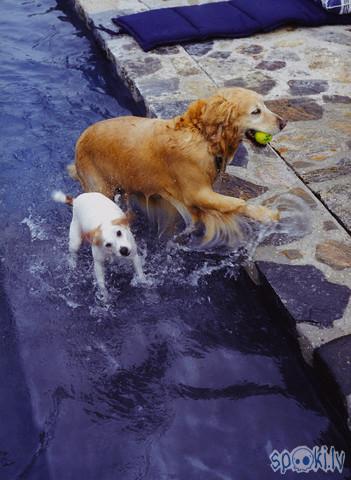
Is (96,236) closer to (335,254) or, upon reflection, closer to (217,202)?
(217,202)

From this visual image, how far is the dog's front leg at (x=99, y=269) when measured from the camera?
389 centimetres

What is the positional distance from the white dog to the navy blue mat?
12.0 feet

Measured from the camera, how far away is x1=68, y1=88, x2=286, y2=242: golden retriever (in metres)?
3.71

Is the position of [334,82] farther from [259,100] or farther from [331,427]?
[331,427]

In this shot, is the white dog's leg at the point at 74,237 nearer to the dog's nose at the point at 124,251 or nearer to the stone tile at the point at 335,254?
the dog's nose at the point at 124,251

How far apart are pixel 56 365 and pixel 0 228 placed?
181 cm

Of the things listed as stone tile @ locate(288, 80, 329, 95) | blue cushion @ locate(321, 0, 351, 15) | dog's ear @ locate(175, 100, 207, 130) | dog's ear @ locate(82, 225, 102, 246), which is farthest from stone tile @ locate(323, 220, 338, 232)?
blue cushion @ locate(321, 0, 351, 15)

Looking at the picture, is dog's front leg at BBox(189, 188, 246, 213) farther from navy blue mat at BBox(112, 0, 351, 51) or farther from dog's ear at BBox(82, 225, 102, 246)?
navy blue mat at BBox(112, 0, 351, 51)

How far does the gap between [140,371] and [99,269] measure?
81 cm

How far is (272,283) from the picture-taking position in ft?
12.1

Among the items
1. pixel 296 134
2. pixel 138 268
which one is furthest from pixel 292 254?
pixel 296 134

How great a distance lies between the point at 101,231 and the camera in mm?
3707

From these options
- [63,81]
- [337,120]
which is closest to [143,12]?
[63,81]

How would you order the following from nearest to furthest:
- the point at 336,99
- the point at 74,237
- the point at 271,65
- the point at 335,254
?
the point at 335,254, the point at 74,237, the point at 336,99, the point at 271,65
